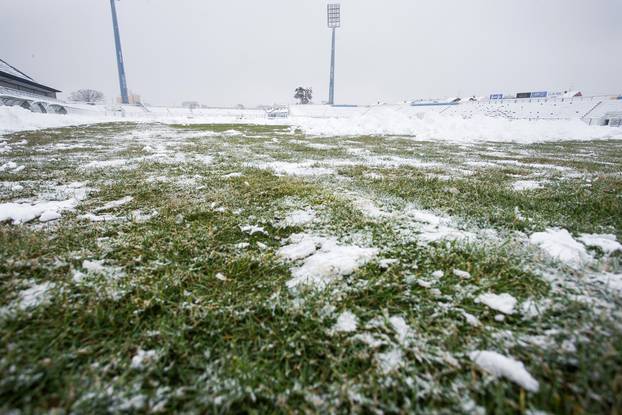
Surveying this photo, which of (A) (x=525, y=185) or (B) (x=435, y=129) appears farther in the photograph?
(B) (x=435, y=129)

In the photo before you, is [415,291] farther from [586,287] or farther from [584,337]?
[586,287]

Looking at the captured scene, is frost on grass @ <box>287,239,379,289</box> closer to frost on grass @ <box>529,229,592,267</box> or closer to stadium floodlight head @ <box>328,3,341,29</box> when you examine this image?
frost on grass @ <box>529,229,592,267</box>

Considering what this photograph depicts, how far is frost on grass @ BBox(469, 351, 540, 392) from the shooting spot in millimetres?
896

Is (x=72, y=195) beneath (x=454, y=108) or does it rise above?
beneath

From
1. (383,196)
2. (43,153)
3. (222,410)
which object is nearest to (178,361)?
(222,410)

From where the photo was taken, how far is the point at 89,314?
124cm

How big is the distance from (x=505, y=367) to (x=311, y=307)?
0.78 m

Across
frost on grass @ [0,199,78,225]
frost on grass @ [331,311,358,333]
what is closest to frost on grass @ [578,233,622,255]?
frost on grass @ [331,311,358,333]

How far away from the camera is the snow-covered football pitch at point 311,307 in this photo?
2.94 ft

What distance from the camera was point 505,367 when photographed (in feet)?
3.13

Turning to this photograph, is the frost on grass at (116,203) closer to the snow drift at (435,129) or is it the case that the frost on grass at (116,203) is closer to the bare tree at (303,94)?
the snow drift at (435,129)

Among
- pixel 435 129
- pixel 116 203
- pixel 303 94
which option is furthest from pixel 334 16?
pixel 116 203

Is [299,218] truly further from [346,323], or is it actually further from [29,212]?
[29,212]

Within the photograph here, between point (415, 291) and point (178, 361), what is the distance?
3.76 feet
